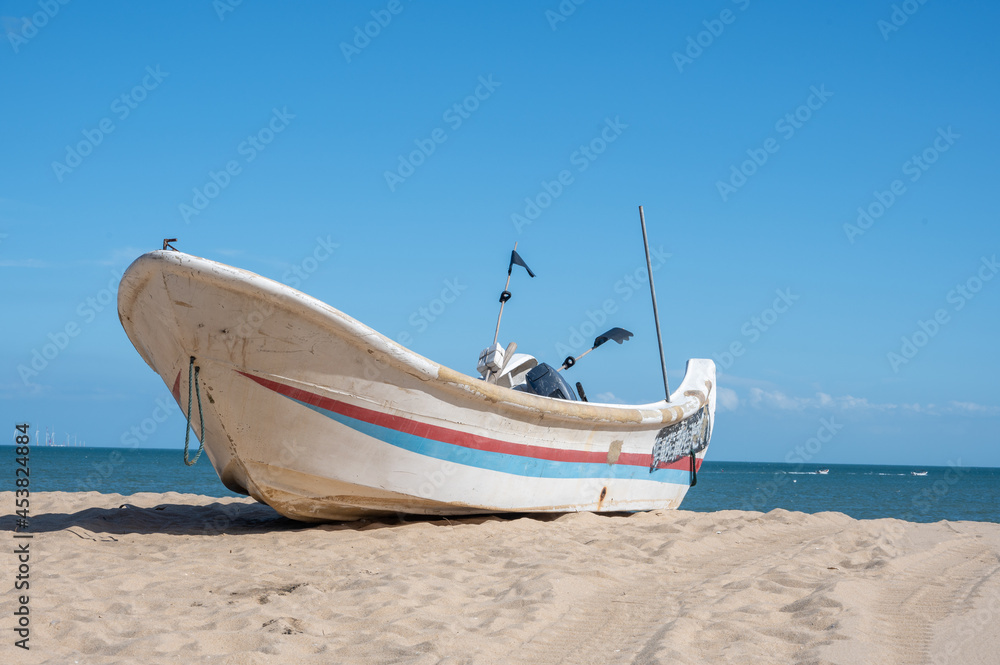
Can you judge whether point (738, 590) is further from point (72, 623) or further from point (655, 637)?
point (72, 623)

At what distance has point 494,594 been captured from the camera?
146 inches

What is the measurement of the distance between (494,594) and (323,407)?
82.0 inches

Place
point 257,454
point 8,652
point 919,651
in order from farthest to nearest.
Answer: point 257,454
point 919,651
point 8,652

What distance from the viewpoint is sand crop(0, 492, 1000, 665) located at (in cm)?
282

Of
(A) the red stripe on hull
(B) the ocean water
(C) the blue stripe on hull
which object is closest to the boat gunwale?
(A) the red stripe on hull

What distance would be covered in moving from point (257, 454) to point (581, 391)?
12.3 ft

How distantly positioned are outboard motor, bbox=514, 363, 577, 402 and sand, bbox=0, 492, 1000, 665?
55.8 inches

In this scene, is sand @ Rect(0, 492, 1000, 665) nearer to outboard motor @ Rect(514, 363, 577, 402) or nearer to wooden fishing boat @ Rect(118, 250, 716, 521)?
wooden fishing boat @ Rect(118, 250, 716, 521)

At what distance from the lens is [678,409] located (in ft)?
25.6

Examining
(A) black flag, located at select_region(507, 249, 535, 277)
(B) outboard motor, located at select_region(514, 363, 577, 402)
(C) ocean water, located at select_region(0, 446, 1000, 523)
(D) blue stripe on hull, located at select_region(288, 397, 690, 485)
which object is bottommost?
(C) ocean water, located at select_region(0, 446, 1000, 523)

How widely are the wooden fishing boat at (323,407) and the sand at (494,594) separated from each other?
34cm

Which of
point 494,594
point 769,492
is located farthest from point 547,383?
point 769,492

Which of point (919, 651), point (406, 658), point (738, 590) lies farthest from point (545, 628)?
point (919, 651)

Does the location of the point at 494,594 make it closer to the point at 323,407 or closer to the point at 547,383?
the point at 323,407
